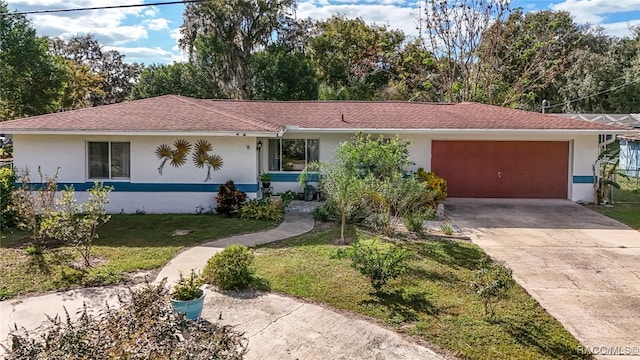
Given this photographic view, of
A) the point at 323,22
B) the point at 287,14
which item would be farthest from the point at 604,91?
the point at 287,14

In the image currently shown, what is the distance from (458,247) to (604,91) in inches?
1275

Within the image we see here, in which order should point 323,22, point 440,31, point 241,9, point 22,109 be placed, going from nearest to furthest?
1. point 22,109
2. point 440,31
3. point 241,9
4. point 323,22

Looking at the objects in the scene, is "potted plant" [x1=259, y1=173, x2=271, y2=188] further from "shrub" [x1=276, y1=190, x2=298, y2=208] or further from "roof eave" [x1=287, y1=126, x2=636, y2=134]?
"roof eave" [x1=287, y1=126, x2=636, y2=134]

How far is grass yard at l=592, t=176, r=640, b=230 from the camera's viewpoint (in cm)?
1259

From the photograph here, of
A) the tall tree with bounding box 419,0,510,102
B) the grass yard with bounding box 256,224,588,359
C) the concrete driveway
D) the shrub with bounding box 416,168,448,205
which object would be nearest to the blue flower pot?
the grass yard with bounding box 256,224,588,359

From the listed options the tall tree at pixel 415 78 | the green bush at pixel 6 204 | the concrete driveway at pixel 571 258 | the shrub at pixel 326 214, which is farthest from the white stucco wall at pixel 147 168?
the tall tree at pixel 415 78

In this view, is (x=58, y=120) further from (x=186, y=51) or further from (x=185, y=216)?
(x=186, y=51)

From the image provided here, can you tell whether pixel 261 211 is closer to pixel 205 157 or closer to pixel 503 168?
pixel 205 157

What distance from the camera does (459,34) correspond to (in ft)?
86.3

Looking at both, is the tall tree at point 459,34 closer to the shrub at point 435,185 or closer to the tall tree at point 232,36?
the tall tree at point 232,36

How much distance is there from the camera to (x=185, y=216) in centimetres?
1252

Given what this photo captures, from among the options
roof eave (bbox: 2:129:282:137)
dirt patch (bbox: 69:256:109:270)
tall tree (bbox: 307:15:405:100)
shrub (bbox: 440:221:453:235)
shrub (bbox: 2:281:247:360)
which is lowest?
dirt patch (bbox: 69:256:109:270)

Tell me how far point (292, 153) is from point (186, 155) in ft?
13.1

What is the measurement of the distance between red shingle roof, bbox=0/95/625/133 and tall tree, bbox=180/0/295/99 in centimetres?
1454
